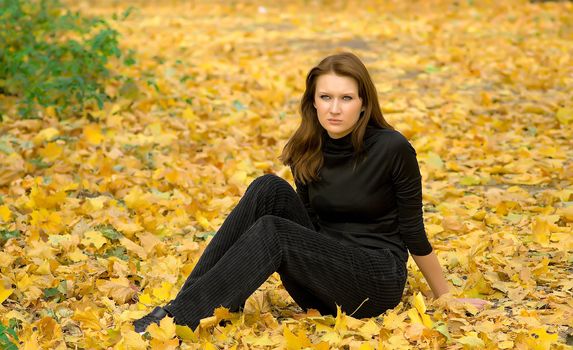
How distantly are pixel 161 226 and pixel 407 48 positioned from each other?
202 inches

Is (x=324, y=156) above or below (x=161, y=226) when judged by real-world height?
above

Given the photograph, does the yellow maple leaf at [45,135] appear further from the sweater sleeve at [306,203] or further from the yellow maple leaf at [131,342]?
the yellow maple leaf at [131,342]

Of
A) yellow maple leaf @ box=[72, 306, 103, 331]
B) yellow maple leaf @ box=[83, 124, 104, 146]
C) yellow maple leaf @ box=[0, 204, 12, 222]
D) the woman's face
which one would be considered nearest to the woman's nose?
the woman's face

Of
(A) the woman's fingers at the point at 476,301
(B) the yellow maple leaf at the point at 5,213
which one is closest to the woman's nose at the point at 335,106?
(A) the woman's fingers at the point at 476,301

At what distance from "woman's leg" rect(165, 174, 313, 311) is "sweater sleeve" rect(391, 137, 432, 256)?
400mm

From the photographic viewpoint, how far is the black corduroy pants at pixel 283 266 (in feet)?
9.95

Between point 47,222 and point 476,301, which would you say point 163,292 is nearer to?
point 47,222

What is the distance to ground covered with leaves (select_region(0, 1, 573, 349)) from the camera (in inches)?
126

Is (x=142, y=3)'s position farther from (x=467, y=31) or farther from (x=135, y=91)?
(x=135, y=91)

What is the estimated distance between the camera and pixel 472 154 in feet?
18.5

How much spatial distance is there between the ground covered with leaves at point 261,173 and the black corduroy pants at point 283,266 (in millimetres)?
75

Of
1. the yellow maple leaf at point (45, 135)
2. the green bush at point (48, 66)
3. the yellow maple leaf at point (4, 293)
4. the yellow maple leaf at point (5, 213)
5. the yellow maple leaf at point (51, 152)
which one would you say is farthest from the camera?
the green bush at point (48, 66)

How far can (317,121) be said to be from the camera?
3.48 metres

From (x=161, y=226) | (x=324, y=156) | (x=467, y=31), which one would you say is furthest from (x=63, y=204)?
(x=467, y=31)
